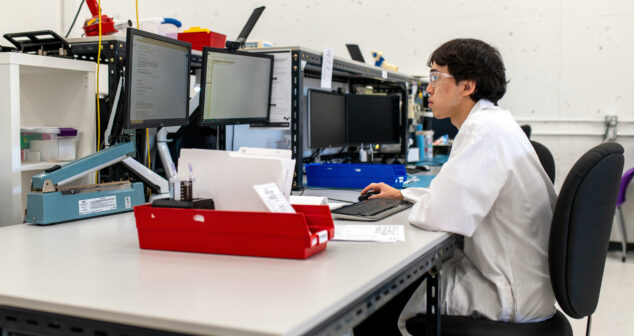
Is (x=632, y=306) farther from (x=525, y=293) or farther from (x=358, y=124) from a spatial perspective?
(x=525, y=293)

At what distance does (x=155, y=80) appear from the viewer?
170cm

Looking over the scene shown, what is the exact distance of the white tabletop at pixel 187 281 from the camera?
32.3 inches

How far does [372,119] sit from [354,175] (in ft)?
3.74

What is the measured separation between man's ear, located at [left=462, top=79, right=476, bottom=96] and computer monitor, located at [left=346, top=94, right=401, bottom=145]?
5.03 ft

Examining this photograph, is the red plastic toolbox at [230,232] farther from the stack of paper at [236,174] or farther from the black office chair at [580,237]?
the black office chair at [580,237]

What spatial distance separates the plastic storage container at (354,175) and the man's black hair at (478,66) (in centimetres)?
67

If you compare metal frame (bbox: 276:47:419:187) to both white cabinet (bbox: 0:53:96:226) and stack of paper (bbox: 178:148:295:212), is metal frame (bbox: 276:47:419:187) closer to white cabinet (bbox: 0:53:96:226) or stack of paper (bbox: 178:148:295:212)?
white cabinet (bbox: 0:53:96:226)

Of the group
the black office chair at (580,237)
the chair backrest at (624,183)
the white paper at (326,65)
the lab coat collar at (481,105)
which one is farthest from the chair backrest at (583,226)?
the chair backrest at (624,183)

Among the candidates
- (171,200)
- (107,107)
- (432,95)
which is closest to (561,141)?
(432,95)

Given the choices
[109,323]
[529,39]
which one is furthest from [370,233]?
[529,39]

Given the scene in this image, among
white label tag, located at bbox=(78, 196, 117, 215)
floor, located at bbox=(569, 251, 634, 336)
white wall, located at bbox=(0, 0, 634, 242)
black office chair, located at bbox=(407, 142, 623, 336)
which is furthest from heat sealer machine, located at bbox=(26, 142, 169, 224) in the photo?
white wall, located at bbox=(0, 0, 634, 242)

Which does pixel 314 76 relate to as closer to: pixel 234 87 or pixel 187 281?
pixel 234 87

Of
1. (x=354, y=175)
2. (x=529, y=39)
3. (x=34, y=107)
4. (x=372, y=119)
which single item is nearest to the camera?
(x=34, y=107)

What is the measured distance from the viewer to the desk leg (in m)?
1.47
